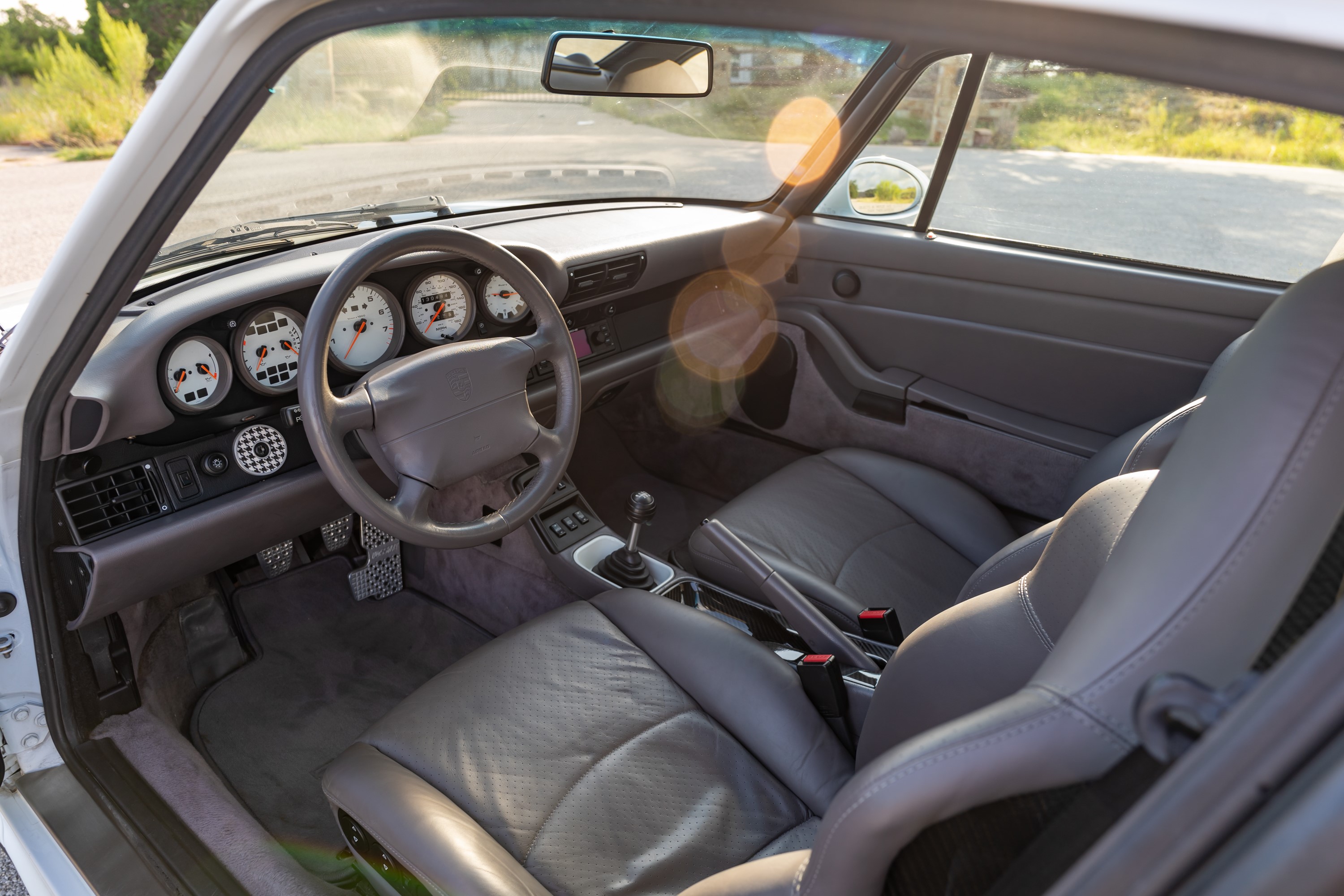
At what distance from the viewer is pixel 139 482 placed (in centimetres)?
161

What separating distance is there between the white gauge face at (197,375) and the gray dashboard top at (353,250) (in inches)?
1.3

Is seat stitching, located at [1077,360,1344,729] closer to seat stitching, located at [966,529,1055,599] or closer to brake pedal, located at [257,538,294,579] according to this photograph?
seat stitching, located at [966,529,1055,599]

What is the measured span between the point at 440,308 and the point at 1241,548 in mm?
1740

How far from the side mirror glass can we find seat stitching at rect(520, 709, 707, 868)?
1.85 metres

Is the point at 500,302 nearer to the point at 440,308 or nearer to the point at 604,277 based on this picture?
the point at 440,308

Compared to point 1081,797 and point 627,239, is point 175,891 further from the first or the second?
point 627,239

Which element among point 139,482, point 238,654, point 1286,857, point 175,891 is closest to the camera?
point 1286,857

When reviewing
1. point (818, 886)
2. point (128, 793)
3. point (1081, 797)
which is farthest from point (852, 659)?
point (128, 793)

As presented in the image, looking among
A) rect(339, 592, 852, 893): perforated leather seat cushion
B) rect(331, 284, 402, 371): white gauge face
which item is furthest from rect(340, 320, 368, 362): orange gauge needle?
rect(339, 592, 852, 893): perforated leather seat cushion

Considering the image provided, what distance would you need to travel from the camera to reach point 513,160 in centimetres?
669

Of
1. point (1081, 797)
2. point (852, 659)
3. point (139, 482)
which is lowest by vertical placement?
point (852, 659)

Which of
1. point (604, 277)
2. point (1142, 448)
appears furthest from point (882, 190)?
point (1142, 448)

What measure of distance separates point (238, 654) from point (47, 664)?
2.36 ft

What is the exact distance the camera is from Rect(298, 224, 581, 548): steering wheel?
4.62 ft
